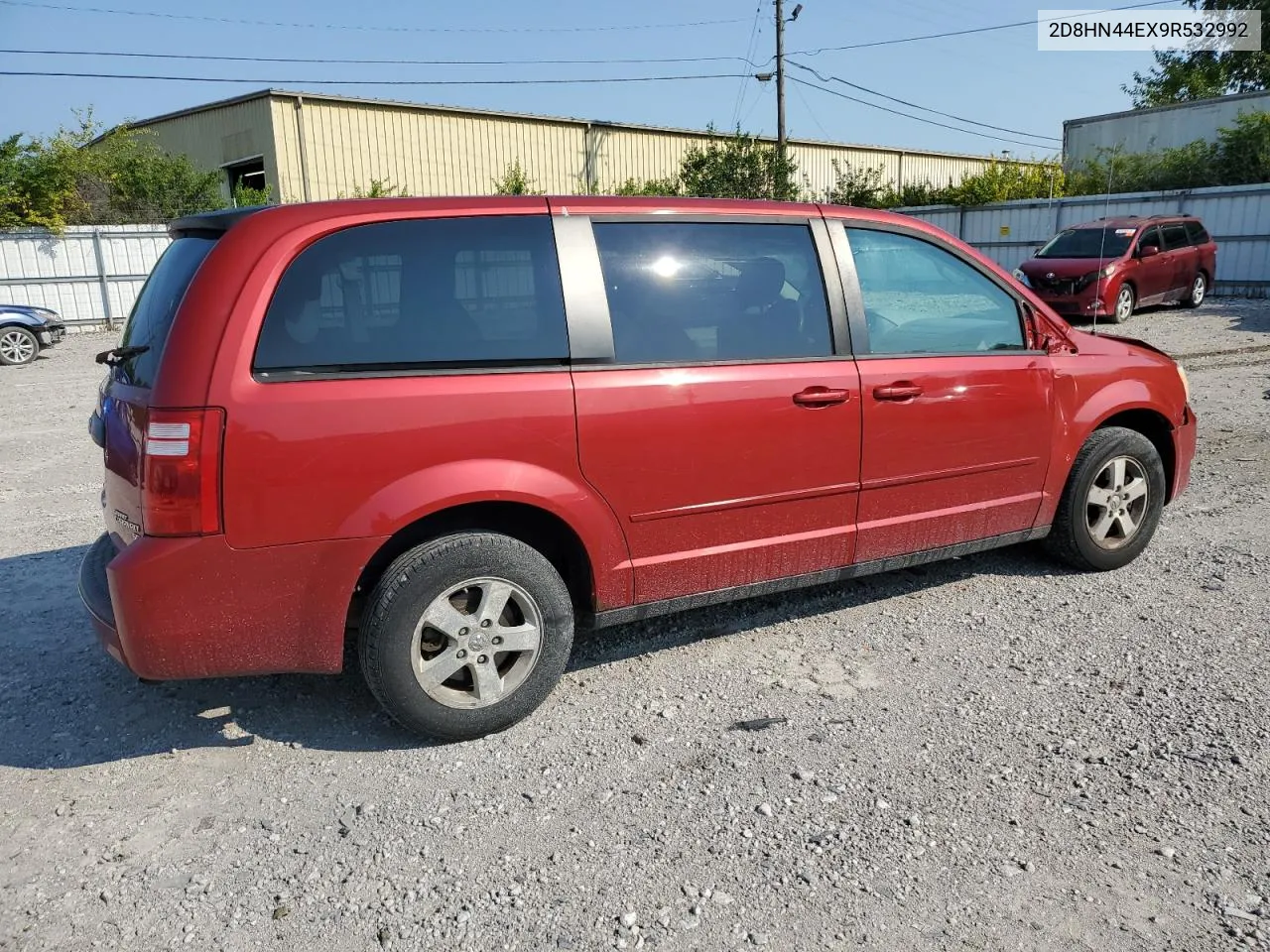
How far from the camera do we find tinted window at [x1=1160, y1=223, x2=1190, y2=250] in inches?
686

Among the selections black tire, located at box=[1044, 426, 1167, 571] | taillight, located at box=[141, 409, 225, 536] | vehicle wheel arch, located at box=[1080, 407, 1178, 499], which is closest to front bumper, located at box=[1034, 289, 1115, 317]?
vehicle wheel arch, located at box=[1080, 407, 1178, 499]

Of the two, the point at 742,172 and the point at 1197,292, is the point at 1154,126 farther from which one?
the point at 742,172

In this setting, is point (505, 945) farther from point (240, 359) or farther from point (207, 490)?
point (240, 359)

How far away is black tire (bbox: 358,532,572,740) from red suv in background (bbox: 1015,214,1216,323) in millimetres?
14500

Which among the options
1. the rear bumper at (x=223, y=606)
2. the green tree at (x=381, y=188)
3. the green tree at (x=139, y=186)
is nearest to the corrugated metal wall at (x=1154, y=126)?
the green tree at (x=381, y=188)

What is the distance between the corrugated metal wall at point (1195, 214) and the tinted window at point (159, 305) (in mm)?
21736

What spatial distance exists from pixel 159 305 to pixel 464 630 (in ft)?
5.05

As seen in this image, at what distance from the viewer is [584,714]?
3.66 metres

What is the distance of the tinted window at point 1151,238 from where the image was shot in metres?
16.9

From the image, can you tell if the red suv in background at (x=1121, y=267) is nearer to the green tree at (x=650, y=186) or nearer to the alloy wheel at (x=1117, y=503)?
the alloy wheel at (x=1117, y=503)

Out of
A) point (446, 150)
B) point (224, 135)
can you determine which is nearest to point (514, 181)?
point (446, 150)

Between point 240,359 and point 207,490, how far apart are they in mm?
420

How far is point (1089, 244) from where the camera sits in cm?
1673

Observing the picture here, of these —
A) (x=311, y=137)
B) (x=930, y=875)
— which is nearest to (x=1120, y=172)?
(x=311, y=137)
